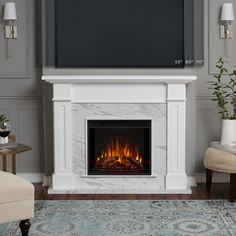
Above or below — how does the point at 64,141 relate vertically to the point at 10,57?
below

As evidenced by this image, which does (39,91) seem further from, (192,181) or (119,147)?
(192,181)

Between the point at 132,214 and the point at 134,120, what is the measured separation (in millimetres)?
1142

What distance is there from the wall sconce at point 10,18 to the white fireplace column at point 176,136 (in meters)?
1.56

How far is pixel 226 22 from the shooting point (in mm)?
5562

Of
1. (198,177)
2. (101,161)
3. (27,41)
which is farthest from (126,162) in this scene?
(27,41)

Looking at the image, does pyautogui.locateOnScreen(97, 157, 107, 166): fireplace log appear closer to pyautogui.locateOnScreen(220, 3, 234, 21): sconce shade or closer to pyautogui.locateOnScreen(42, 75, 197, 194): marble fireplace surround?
pyautogui.locateOnScreen(42, 75, 197, 194): marble fireplace surround

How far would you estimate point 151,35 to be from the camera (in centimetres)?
544

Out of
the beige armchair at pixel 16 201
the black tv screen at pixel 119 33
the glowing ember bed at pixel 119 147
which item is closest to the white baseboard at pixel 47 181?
the glowing ember bed at pixel 119 147

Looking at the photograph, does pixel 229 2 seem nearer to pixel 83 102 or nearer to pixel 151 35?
pixel 151 35

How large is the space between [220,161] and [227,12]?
4.74 ft

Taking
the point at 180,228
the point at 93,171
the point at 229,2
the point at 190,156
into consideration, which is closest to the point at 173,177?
the point at 190,156

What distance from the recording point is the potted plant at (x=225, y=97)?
5328mm

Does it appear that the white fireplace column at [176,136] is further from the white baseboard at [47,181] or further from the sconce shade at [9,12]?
the sconce shade at [9,12]

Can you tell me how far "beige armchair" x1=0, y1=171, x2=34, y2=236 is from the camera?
3.58m
